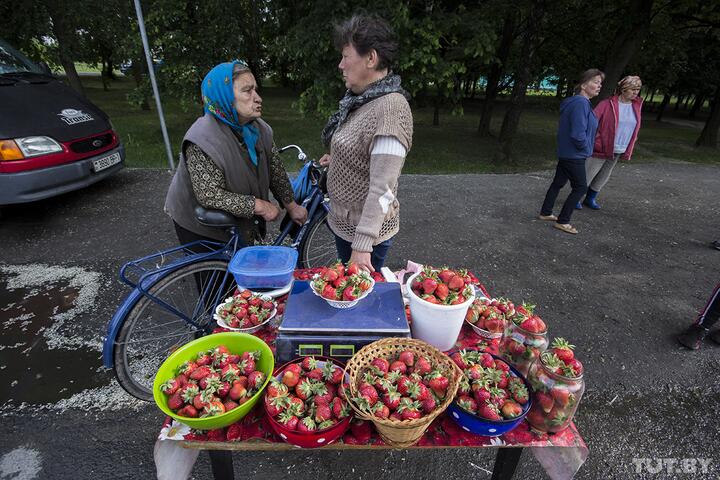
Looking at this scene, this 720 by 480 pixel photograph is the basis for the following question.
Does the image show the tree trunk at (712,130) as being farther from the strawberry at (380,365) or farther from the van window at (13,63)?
the van window at (13,63)

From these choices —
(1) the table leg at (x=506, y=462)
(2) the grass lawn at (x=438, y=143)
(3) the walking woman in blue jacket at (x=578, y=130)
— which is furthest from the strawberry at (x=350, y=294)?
(2) the grass lawn at (x=438, y=143)

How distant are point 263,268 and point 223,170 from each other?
66 cm

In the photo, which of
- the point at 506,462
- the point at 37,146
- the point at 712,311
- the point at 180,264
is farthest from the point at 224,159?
the point at 712,311

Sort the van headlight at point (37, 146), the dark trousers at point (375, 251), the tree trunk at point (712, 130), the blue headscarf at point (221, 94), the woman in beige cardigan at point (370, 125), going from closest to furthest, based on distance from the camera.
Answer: the woman in beige cardigan at point (370, 125) → the blue headscarf at point (221, 94) → the dark trousers at point (375, 251) → the van headlight at point (37, 146) → the tree trunk at point (712, 130)

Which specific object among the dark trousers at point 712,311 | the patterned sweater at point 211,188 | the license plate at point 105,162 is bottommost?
the dark trousers at point 712,311

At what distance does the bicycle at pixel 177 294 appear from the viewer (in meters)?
2.06

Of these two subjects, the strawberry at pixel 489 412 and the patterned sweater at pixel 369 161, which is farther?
the patterned sweater at pixel 369 161

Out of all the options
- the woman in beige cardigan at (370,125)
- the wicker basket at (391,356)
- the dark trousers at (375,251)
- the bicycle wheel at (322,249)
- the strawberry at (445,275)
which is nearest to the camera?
the wicker basket at (391,356)

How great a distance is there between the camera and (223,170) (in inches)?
85.3

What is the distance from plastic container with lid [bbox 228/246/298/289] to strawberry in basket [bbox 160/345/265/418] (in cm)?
55

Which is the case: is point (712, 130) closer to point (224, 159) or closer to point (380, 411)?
point (224, 159)

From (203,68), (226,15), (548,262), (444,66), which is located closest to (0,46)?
(203,68)
